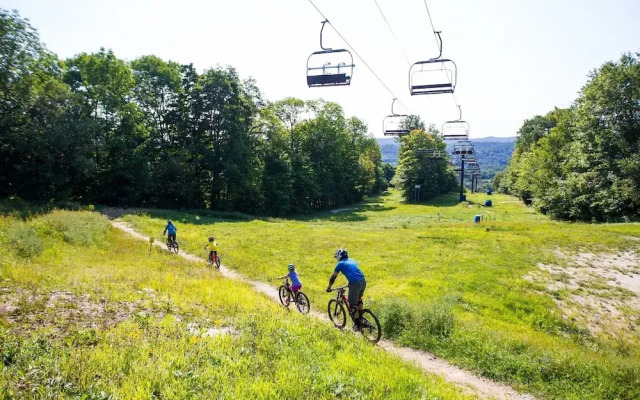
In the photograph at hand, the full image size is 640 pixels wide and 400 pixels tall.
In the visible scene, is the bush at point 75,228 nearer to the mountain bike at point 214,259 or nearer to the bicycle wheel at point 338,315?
the mountain bike at point 214,259

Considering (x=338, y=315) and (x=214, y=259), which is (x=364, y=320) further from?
(x=214, y=259)

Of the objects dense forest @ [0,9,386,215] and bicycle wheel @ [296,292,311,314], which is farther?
dense forest @ [0,9,386,215]

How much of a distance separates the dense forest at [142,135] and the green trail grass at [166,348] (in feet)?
88.5

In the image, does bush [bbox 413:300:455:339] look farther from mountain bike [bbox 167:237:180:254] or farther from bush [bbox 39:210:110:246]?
bush [bbox 39:210:110:246]

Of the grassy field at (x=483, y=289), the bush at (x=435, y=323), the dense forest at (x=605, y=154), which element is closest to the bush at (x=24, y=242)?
the grassy field at (x=483, y=289)

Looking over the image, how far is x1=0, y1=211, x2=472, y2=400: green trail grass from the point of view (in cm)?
586

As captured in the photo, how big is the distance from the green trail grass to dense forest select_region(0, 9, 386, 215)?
2697 centimetres

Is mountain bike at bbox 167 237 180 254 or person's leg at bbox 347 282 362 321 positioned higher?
person's leg at bbox 347 282 362 321

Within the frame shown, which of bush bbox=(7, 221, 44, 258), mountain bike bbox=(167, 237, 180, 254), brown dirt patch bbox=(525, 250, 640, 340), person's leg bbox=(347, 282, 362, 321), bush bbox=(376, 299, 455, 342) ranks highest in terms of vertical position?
bush bbox=(7, 221, 44, 258)

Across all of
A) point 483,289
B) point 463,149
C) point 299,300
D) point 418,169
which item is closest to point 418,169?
point 418,169

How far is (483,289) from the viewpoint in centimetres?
1825

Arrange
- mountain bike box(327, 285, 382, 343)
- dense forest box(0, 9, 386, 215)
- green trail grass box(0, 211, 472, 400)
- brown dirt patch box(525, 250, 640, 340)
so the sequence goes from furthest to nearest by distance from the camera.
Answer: dense forest box(0, 9, 386, 215) < brown dirt patch box(525, 250, 640, 340) < mountain bike box(327, 285, 382, 343) < green trail grass box(0, 211, 472, 400)

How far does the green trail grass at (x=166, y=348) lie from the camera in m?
5.86

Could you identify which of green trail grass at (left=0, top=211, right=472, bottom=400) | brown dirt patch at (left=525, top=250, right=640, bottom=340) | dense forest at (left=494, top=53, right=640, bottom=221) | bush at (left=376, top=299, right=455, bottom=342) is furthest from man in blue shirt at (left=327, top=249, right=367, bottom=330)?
dense forest at (left=494, top=53, right=640, bottom=221)
